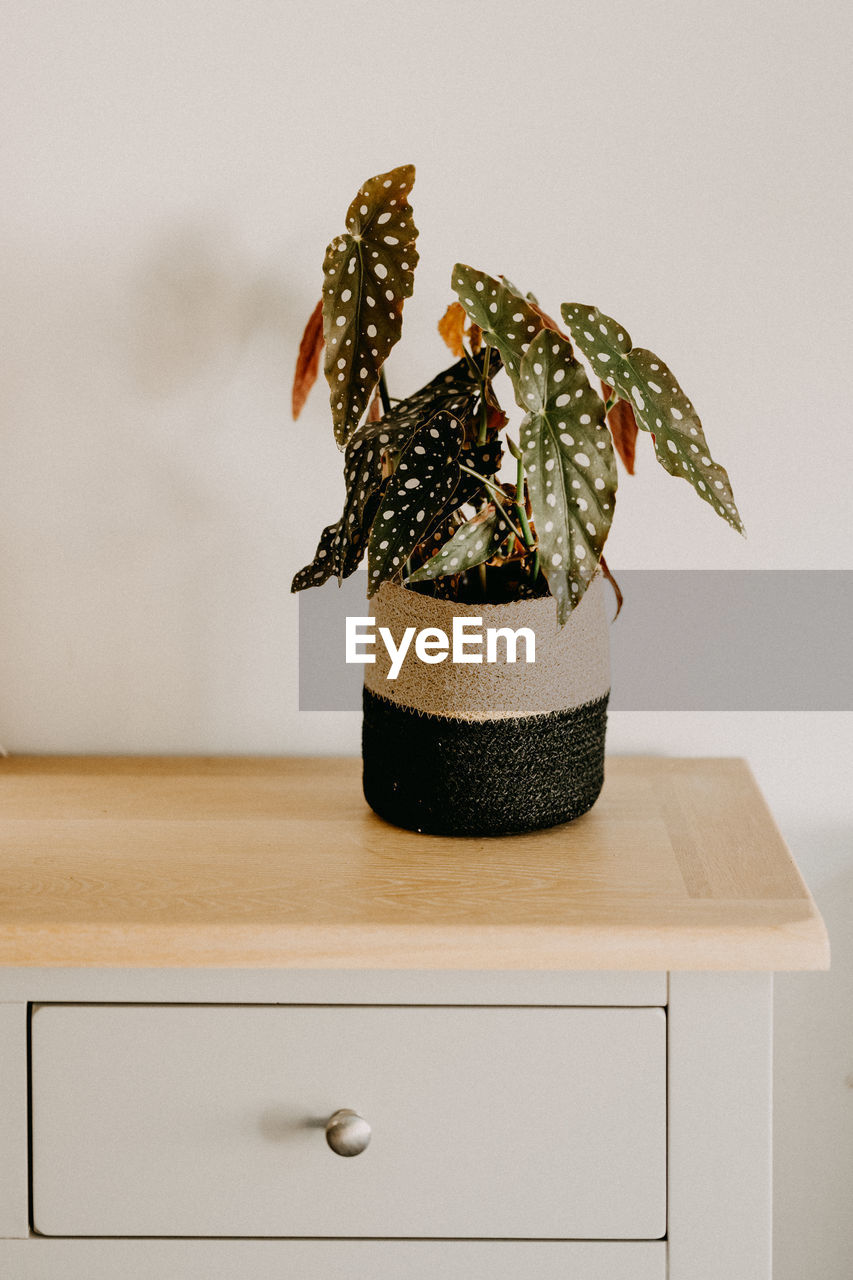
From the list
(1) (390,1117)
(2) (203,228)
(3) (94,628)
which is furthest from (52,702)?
(1) (390,1117)

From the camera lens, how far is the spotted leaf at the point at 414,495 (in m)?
0.78

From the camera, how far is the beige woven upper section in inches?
34.0

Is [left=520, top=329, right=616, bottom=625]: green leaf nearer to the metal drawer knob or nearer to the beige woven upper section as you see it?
the beige woven upper section

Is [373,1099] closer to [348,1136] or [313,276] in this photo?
[348,1136]

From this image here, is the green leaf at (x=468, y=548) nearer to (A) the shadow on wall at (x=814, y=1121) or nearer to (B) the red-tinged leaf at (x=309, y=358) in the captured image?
(B) the red-tinged leaf at (x=309, y=358)

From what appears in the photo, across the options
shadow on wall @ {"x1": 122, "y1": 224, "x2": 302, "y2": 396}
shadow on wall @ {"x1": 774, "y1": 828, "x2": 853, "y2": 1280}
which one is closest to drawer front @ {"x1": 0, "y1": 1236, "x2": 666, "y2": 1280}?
shadow on wall @ {"x1": 774, "y1": 828, "x2": 853, "y2": 1280}

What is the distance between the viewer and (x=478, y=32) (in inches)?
42.9

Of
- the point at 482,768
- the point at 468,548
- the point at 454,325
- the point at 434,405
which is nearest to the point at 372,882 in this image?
the point at 482,768

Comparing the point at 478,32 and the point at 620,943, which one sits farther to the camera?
the point at 478,32

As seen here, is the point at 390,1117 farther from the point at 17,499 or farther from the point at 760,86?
the point at 760,86

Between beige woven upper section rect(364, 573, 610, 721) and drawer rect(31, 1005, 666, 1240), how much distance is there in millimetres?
239

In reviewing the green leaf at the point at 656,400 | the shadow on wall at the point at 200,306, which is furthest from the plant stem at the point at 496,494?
the shadow on wall at the point at 200,306

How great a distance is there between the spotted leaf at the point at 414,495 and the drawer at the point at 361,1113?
0.33 metres

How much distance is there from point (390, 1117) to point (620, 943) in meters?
0.21
